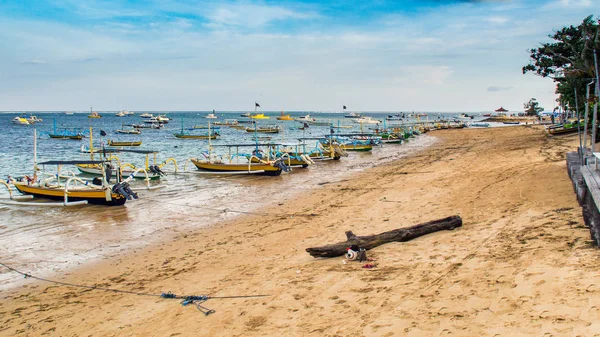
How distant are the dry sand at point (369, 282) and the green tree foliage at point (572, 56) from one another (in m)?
3.29

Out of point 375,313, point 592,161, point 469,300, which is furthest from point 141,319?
point 592,161

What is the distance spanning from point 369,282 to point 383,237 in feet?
7.50

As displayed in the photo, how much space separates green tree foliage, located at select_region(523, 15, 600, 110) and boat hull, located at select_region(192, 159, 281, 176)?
15.7 meters

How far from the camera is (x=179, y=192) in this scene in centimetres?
2334

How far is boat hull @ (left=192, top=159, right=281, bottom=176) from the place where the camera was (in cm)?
2920

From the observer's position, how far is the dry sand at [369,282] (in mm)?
5469

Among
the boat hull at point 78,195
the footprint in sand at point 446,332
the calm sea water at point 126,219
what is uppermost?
the footprint in sand at point 446,332

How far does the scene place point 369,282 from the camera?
725 cm

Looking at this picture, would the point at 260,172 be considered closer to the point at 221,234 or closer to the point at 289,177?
the point at 289,177

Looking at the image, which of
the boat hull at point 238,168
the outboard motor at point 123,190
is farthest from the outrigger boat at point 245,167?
the outboard motor at point 123,190

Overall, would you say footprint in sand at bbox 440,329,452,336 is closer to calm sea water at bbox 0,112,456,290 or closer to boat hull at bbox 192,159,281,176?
calm sea water at bbox 0,112,456,290

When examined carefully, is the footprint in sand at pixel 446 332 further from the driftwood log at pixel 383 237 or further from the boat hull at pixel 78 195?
the boat hull at pixel 78 195

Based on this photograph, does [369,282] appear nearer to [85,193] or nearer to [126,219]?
[126,219]

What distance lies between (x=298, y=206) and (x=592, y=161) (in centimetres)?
1031
